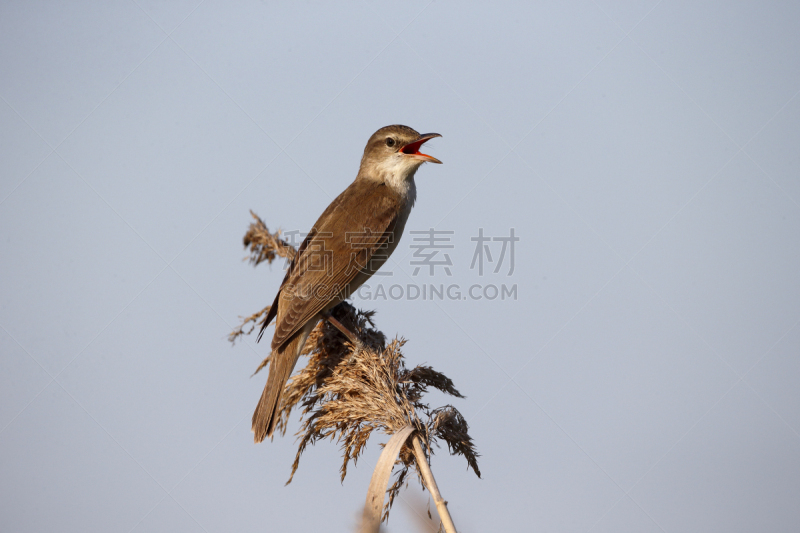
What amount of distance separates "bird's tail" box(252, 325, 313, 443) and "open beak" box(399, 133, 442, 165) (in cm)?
178

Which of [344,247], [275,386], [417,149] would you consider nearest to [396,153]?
[417,149]

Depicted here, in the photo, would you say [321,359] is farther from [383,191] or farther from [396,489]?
[383,191]

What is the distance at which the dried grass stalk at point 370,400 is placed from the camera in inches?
103

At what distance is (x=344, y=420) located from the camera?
281cm

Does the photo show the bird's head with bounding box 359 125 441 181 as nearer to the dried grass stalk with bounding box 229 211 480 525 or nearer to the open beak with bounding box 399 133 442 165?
the open beak with bounding box 399 133 442 165

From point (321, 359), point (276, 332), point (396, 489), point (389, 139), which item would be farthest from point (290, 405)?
point (389, 139)

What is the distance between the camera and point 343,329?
3750 millimetres

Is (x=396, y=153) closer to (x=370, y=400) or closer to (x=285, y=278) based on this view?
(x=285, y=278)

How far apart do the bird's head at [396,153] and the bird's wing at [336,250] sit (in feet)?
0.50

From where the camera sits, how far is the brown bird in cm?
383

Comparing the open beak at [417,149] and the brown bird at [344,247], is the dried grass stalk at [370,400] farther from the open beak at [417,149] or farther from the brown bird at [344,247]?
the open beak at [417,149]

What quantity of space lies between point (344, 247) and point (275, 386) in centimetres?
126

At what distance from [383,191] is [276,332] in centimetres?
167

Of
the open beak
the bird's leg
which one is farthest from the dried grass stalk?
the open beak
